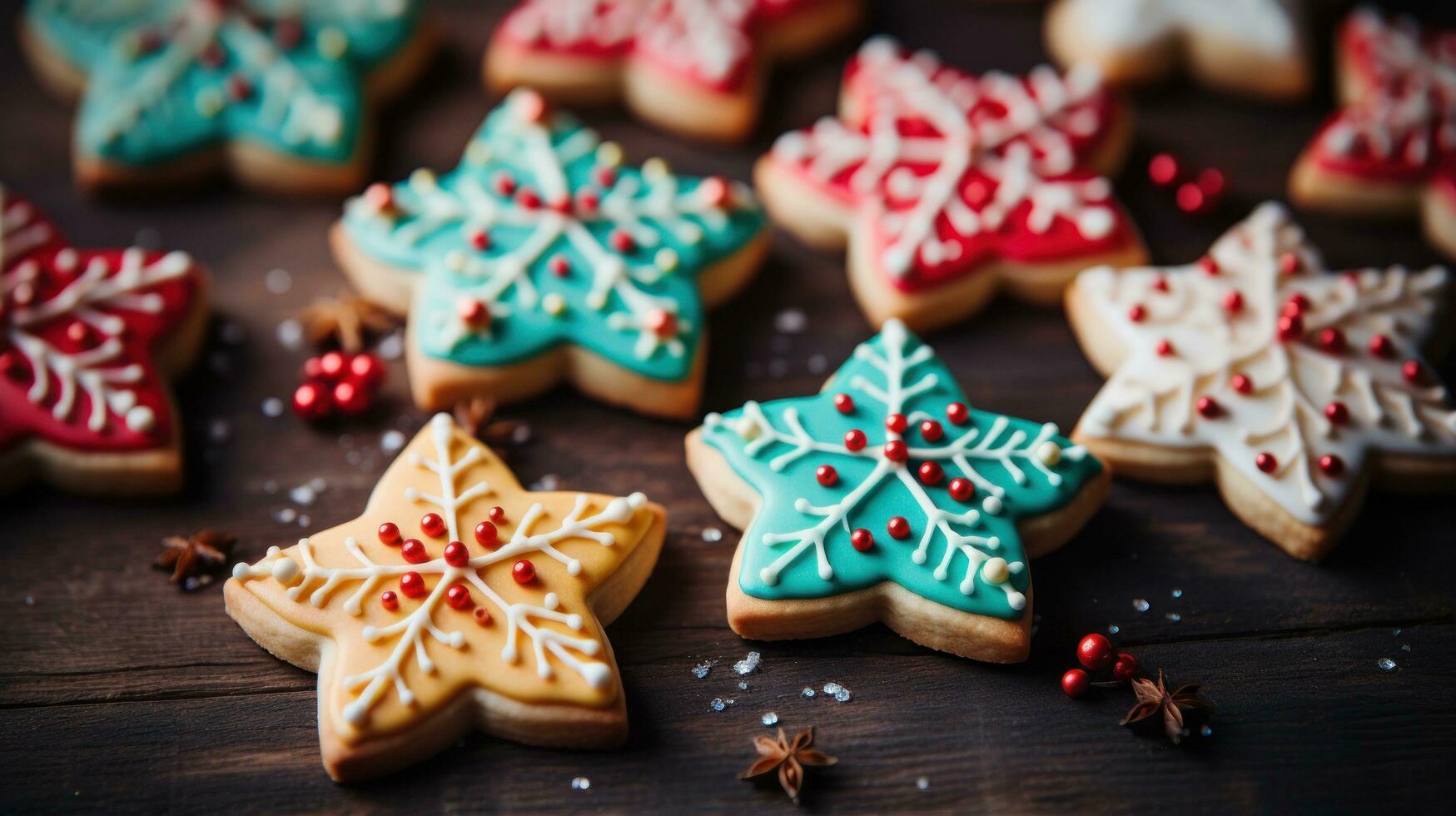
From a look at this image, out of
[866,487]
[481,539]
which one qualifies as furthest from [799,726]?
[481,539]

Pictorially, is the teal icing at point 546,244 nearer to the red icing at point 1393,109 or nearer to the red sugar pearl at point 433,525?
the red sugar pearl at point 433,525

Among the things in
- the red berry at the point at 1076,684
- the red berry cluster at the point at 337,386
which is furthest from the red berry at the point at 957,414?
the red berry cluster at the point at 337,386

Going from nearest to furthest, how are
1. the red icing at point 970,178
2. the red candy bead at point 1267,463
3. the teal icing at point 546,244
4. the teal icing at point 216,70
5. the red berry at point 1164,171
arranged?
the red candy bead at point 1267,463, the teal icing at point 546,244, the red icing at point 970,178, the teal icing at point 216,70, the red berry at point 1164,171

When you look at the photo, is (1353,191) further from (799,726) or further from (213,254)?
(213,254)

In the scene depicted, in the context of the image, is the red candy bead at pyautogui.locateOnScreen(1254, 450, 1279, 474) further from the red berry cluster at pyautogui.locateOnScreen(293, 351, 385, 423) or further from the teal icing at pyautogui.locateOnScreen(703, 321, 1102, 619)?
the red berry cluster at pyautogui.locateOnScreen(293, 351, 385, 423)

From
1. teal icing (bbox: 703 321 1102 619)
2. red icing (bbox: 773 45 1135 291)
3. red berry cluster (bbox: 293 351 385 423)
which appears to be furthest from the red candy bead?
red berry cluster (bbox: 293 351 385 423)

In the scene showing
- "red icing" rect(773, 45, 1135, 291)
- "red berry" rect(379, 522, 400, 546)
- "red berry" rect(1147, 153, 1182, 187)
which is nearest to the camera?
"red berry" rect(379, 522, 400, 546)

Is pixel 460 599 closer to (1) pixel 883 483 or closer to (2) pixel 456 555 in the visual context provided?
(2) pixel 456 555
